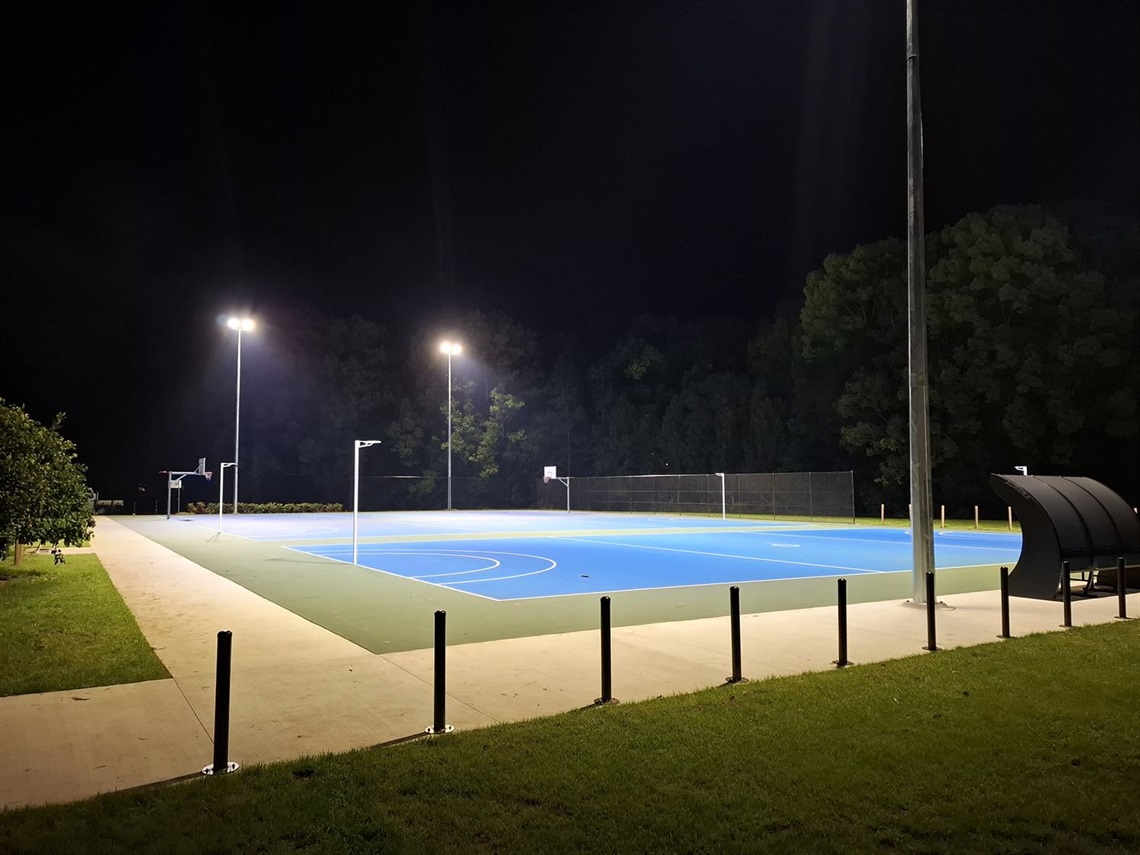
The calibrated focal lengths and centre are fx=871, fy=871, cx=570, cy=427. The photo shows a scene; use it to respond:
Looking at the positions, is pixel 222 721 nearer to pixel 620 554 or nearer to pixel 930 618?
pixel 930 618

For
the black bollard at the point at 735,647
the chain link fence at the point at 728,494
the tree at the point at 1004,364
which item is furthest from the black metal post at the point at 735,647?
the tree at the point at 1004,364

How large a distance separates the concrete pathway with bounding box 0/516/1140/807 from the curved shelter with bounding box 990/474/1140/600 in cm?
59

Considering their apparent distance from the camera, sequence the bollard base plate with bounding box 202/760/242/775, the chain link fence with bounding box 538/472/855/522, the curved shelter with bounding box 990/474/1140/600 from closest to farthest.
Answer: the bollard base plate with bounding box 202/760/242/775
the curved shelter with bounding box 990/474/1140/600
the chain link fence with bounding box 538/472/855/522

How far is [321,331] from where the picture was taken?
71188 mm

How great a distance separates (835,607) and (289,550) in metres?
15.9

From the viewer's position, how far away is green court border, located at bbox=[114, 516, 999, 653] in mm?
10859

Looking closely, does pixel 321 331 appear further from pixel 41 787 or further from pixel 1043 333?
pixel 41 787

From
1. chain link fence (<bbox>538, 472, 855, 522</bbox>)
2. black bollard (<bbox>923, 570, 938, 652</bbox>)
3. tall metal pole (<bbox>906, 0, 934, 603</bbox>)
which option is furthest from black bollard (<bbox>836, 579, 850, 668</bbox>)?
chain link fence (<bbox>538, 472, 855, 522</bbox>)

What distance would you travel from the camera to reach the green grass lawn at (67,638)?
809 cm

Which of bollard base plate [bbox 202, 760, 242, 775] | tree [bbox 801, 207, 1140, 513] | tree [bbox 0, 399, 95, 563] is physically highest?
tree [bbox 801, 207, 1140, 513]

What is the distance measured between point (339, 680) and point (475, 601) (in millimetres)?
5428

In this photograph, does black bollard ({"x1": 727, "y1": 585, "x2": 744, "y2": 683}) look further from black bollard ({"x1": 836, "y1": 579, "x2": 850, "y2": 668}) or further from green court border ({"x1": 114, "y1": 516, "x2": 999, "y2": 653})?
green court border ({"x1": 114, "y1": 516, "x2": 999, "y2": 653})

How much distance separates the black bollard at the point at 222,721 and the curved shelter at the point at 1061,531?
37.1 ft

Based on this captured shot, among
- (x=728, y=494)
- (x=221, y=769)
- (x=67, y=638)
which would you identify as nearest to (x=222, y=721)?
(x=221, y=769)
